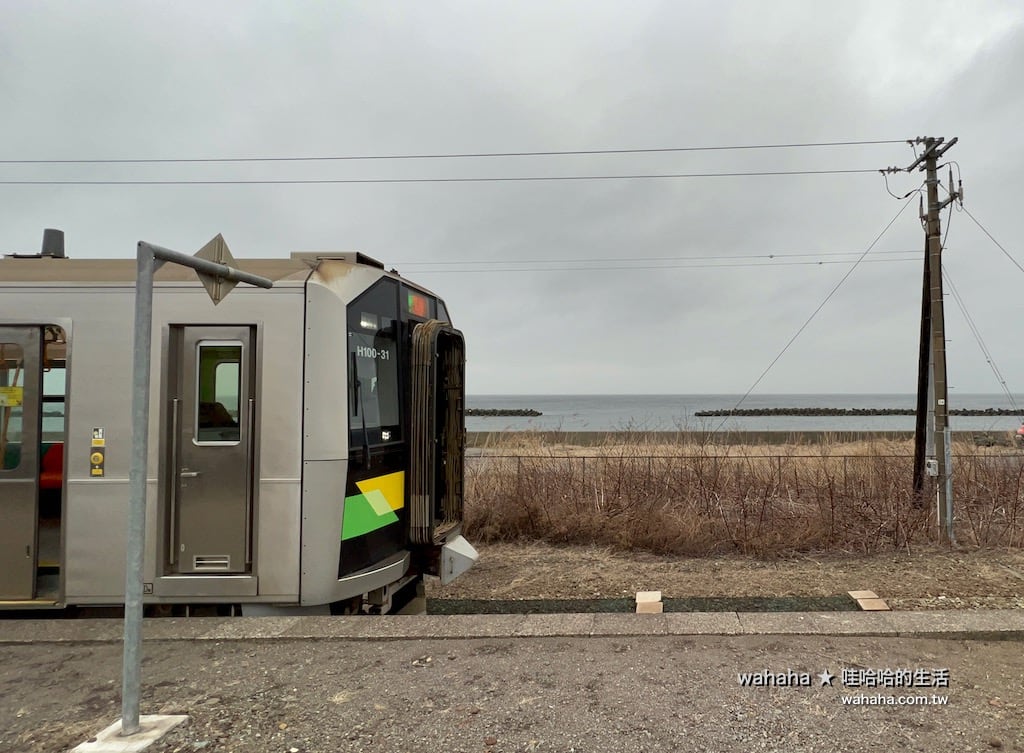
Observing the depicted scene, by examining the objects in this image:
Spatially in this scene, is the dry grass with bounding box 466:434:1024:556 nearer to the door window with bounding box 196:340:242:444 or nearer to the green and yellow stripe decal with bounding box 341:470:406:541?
the green and yellow stripe decal with bounding box 341:470:406:541

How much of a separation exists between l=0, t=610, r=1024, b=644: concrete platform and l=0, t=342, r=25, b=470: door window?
123cm

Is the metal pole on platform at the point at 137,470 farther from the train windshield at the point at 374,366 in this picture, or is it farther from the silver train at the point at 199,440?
the train windshield at the point at 374,366

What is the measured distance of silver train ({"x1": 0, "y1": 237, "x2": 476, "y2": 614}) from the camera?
4578 millimetres

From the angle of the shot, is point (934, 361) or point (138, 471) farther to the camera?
point (934, 361)

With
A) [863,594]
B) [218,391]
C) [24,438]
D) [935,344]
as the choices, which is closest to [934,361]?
[935,344]

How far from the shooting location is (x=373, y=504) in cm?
495

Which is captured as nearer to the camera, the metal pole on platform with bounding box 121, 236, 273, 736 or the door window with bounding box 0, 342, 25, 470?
the metal pole on platform with bounding box 121, 236, 273, 736

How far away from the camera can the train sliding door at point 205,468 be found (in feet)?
15.1

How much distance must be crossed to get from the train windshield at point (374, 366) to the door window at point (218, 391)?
2.64 feet

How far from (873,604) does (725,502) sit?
347cm

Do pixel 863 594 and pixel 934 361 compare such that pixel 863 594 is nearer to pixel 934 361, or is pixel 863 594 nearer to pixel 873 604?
pixel 873 604

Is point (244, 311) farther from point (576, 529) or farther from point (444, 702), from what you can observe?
point (576, 529)

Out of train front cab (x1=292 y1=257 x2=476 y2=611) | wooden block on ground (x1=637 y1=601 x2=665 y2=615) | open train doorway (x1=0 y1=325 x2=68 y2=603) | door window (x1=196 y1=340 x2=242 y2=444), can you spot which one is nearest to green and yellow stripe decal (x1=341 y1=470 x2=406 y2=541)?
train front cab (x1=292 y1=257 x2=476 y2=611)

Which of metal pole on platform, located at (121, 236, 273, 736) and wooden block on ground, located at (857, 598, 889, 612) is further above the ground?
metal pole on platform, located at (121, 236, 273, 736)
